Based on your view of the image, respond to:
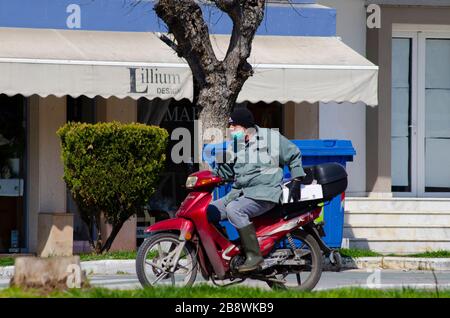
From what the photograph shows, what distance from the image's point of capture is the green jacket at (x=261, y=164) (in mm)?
10773

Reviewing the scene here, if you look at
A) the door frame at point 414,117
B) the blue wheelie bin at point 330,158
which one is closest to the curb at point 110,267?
the blue wheelie bin at point 330,158

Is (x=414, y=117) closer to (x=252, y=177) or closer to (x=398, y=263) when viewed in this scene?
(x=398, y=263)

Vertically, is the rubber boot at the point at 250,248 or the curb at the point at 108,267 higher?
the rubber boot at the point at 250,248

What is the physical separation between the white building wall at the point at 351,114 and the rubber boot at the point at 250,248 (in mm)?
7748

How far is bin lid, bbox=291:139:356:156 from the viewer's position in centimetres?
1457

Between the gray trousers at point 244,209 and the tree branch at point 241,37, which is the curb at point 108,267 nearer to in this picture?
the tree branch at point 241,37

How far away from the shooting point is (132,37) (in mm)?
16688

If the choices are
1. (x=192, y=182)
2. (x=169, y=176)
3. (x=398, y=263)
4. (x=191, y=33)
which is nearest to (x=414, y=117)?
(x=169, y=176)

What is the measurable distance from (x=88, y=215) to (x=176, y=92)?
194cm

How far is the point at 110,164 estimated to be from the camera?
15180 mm

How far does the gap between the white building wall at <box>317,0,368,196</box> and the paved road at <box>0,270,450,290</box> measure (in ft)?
12.5
